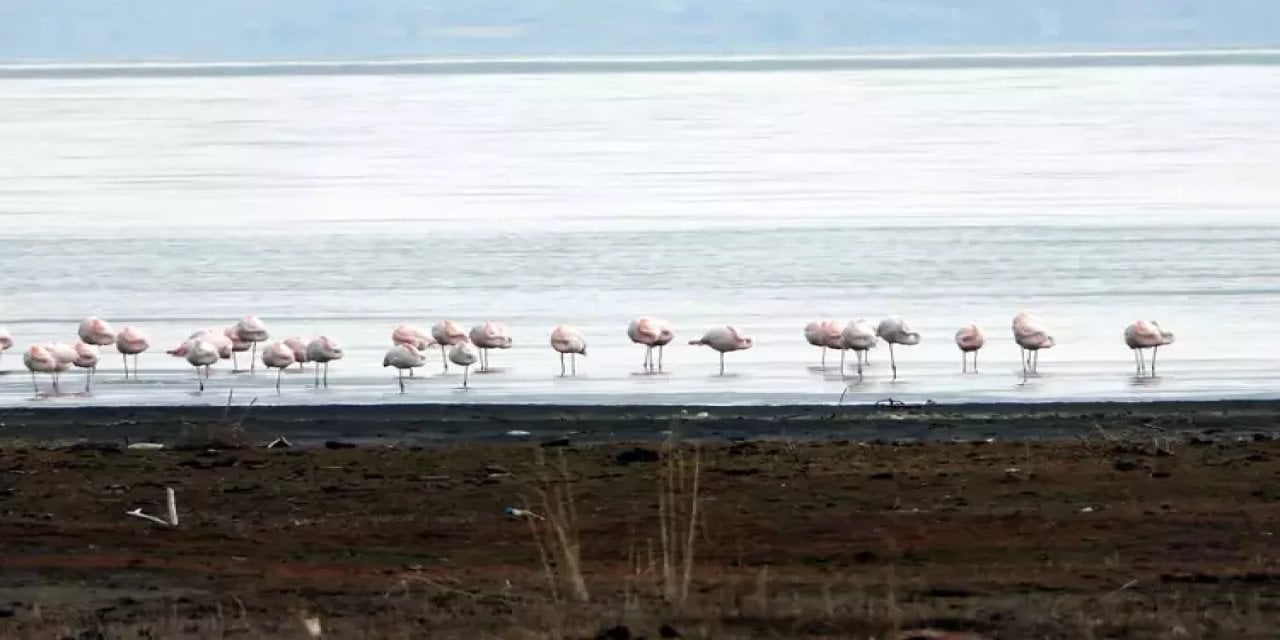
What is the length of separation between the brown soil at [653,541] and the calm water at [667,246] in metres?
5.85

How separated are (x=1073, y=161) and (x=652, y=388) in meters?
60.0

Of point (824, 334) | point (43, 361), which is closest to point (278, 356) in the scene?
point (43, 361)

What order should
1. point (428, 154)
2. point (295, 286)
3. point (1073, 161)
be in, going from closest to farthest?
point (295, 286)
point (1073, 161)
point (428, 154)

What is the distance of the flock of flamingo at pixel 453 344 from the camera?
21922 mm

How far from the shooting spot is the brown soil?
9281 millimetres

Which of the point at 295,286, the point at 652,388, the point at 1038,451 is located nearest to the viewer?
the point at 1038,451

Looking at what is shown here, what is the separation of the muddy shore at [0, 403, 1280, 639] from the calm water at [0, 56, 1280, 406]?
3.98 meters

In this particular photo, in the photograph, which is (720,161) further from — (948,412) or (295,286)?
(948,412)

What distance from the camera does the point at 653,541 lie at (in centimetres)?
1166

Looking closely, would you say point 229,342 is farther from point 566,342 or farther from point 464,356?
point 566,342

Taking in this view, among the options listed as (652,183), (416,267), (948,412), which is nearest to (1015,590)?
(948,412)

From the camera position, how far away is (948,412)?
736 inches

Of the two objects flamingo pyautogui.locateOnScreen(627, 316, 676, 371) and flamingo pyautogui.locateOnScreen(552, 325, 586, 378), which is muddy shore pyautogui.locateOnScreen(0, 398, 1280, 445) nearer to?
flamingo pyautogui.locateOnScreen(552, 325, 586, 378)

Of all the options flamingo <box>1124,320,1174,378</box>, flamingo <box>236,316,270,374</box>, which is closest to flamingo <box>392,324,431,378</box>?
flamingo <box>236,316,270,374</box>
